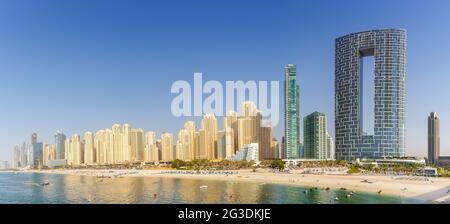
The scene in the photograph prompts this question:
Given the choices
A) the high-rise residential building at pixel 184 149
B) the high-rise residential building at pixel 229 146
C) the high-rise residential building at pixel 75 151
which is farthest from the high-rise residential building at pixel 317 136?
the high-rise residential building at pixel 75 151

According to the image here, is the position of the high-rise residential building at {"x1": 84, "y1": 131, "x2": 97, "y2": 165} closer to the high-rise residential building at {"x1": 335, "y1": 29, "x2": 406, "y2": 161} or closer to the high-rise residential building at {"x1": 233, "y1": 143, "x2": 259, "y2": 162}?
the high-rise residential building at {"x1": 233, "y1": 143, "x2": 259, "y2": 162}

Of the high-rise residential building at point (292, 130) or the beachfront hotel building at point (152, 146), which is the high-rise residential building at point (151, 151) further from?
the high-rise residential building at point (292, 130)

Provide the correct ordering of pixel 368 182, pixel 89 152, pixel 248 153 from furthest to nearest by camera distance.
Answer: pixel 89 152 → pixel 248 153 → pixel 368 182

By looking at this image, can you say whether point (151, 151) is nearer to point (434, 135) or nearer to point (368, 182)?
point (368, 182)

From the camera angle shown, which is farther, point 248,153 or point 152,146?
point 248,153

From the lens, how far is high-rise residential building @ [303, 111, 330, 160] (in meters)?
28.7

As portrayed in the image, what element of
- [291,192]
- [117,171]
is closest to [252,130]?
[291,192]

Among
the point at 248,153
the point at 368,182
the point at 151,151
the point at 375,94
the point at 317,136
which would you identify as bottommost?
the point at 368,182

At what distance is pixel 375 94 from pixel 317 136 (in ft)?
28.3

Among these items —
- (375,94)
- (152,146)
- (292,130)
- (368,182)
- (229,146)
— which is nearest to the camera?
(368,182)

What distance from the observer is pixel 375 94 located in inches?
816

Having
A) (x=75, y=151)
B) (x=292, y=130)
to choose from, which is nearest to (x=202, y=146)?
(x=75, y=151)

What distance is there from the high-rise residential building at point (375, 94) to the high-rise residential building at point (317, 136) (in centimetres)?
317

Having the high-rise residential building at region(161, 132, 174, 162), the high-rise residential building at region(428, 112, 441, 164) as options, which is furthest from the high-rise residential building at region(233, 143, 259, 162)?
the high-rise residential building at region(428, 112, 441, 164)
